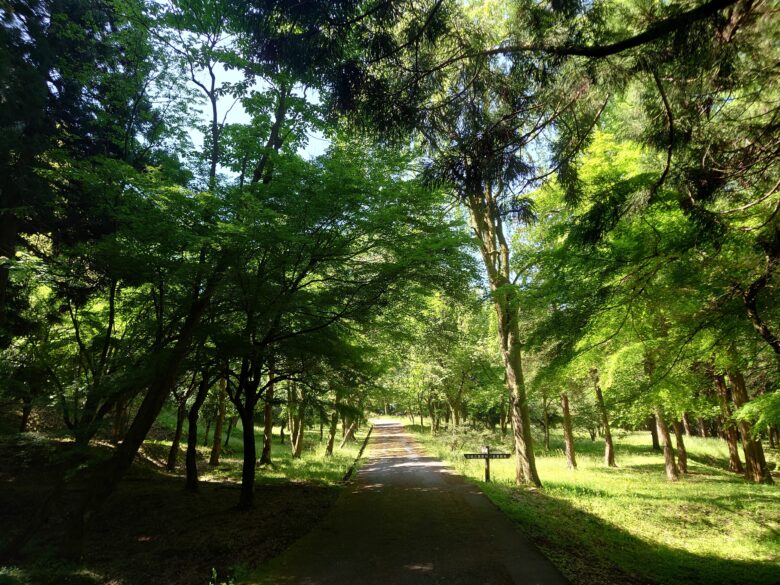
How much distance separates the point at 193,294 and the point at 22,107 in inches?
196

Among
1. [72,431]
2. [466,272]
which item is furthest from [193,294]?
[466,272]

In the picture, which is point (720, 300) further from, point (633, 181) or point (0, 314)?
point (0, 314)

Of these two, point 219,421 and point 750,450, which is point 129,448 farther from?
point 750,450

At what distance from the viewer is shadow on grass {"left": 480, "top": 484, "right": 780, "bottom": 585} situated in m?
5.57

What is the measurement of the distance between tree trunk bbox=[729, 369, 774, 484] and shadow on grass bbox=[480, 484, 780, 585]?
807 cm

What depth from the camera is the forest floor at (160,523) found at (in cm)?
627

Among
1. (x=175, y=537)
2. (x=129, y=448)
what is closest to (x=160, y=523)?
(x=175, y=537)

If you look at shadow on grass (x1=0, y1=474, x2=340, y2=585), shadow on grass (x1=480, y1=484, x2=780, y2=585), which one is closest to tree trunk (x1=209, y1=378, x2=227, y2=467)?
shadow on grass (x1=0, y1=474, x2=340, y2=585)

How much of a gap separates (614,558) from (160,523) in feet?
29.9

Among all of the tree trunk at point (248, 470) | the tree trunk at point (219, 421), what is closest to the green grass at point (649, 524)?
the tree trunk at point (248, 470)

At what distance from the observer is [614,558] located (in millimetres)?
6301

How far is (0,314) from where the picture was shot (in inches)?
378

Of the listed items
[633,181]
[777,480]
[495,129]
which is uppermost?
[495,129]

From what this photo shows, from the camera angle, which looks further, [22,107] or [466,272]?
[466,272]
